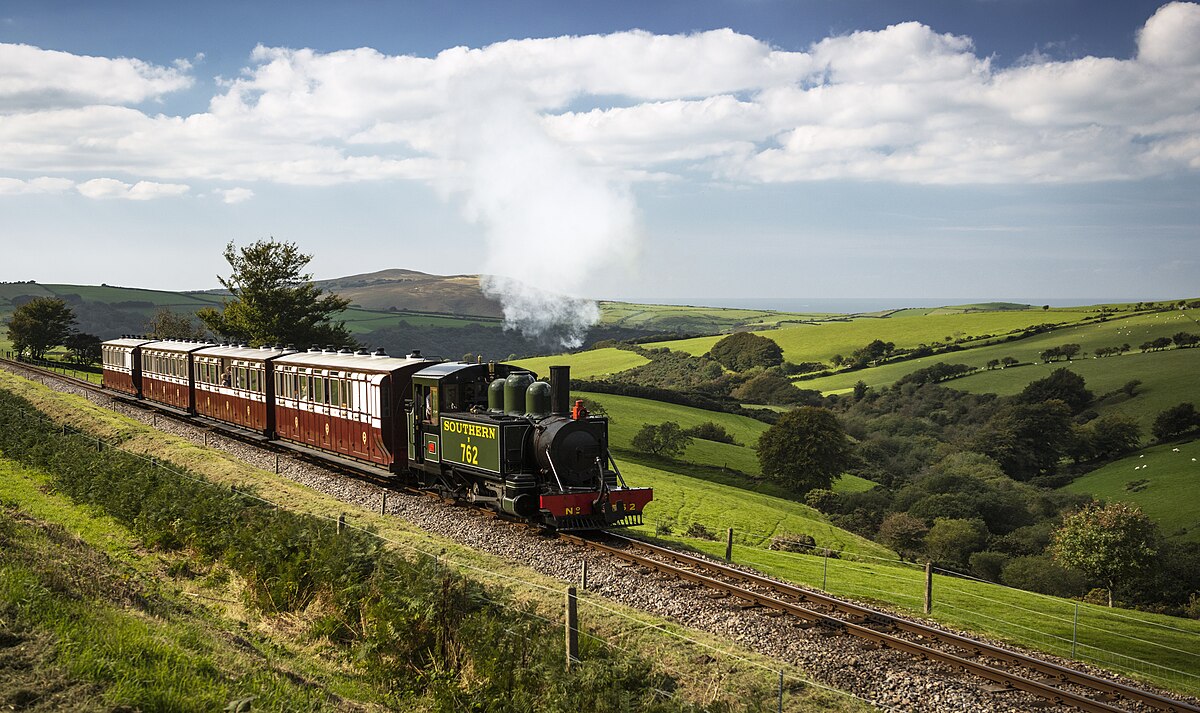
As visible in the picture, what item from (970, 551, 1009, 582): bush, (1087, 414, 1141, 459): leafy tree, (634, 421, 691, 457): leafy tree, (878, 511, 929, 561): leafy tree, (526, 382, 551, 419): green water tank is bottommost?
(970, 551, 1009, 582): bush

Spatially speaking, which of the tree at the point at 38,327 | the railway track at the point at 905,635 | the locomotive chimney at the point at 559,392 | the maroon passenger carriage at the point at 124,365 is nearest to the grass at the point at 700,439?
the maroon passenger carriage at the point at 124,365

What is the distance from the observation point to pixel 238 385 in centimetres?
3247

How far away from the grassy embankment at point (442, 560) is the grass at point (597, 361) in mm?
72131

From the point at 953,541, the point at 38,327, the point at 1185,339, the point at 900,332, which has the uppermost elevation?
the point at 38,327

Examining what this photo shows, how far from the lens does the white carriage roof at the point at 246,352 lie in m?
31.4

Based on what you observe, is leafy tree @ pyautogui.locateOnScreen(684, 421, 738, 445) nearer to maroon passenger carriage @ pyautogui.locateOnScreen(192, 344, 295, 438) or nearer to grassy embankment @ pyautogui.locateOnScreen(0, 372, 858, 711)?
maroon passenger carriage @ pyautogui.locateOnScreen(192, 344, 295, 438)

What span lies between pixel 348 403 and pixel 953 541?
43.5 meters

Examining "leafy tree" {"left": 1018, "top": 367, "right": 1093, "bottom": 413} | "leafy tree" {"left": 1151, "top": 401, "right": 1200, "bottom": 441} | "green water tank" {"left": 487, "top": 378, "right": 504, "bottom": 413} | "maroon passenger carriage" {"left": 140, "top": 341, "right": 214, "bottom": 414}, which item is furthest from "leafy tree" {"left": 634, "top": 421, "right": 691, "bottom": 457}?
"leafy tree" {"left": 1151, "top": 401, "right": 1200, "bottom": 441}

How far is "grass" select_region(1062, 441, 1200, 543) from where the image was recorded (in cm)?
5403

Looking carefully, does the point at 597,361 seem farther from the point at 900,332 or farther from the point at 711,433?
the point at 900,332

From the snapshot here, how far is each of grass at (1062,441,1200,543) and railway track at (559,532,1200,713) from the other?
49893mm

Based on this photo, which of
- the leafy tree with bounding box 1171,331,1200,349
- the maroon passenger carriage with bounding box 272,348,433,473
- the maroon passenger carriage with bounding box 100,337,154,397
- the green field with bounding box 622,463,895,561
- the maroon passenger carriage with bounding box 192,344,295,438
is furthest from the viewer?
the leafy tree with bounding box 1171,331,1200,349

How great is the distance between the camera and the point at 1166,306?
368 feet

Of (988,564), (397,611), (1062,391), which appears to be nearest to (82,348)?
(988,564)
